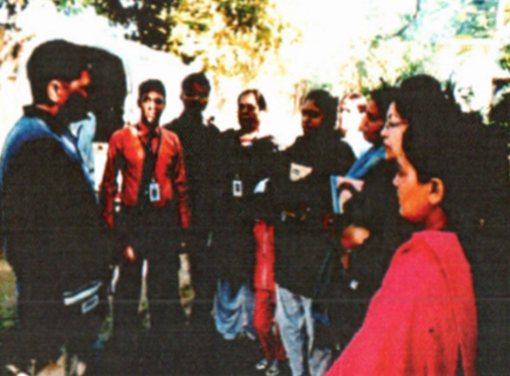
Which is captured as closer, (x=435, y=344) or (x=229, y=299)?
(x=435, y=344)

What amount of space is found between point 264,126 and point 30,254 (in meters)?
1.47

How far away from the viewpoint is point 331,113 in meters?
3.37

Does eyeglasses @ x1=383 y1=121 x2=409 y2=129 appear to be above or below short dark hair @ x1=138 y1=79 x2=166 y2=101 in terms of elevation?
below

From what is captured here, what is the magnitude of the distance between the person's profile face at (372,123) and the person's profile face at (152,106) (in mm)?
Answer: 1119

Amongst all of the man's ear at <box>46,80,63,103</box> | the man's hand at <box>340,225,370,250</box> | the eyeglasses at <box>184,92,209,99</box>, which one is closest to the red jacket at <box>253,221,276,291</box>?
the man's hand at <box>340,225,370,250</box>

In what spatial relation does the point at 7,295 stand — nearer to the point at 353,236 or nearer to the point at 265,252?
the point at 265,252

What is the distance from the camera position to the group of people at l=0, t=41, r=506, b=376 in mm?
3246

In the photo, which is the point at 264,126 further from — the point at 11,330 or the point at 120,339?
the point at 11,330

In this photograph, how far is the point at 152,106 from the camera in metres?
3.38

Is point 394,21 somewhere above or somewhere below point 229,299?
above

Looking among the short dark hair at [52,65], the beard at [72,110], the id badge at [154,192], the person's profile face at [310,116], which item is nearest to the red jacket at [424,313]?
the person's profile face at [310,116]

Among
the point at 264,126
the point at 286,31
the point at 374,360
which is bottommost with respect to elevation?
the point at 374,360

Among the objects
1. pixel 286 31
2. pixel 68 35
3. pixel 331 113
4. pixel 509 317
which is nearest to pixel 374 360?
pixel 509 317

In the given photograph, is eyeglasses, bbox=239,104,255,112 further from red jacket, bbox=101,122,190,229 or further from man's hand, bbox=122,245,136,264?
man's hand, bbox=122,245,136,264
